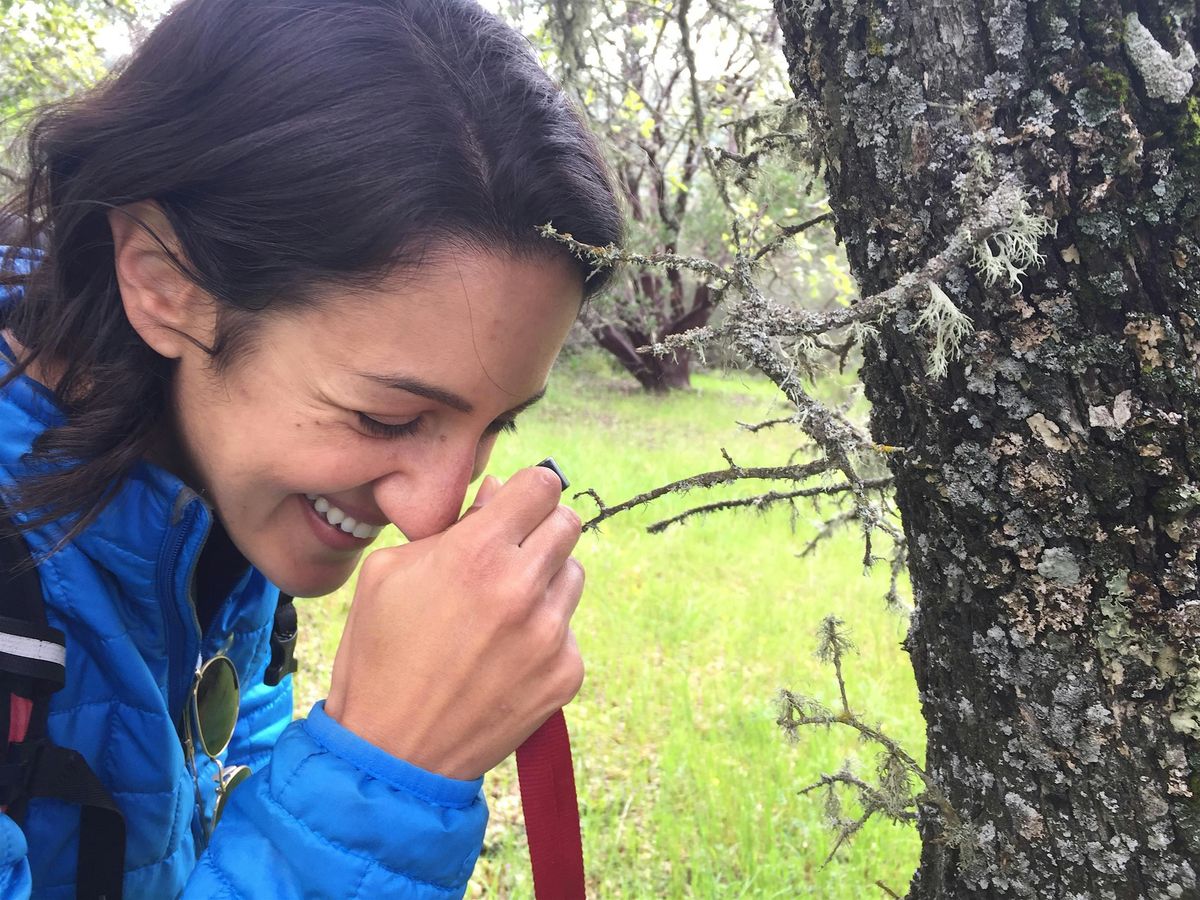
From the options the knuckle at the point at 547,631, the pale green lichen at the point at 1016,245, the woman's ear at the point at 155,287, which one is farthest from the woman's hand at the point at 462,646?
the pale green lichen at the point at 1016,245

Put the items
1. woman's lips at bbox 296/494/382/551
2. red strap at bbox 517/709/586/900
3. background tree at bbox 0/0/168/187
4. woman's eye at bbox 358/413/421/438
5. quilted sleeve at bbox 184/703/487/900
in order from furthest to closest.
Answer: background tree at bbox 0/0/168/187 < woman's lips at bbox 296/494/382/551 < woman's eye at bbox 358/413/421/438 < red strap at bbox 517/709/586/900 < quilted sleeve at bbox 184/703/487/900

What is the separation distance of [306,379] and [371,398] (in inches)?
4.1

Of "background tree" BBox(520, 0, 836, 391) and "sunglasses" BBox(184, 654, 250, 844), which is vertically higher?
"background tree" BBox(520, 0, 836, 391)

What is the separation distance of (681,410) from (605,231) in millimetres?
10939

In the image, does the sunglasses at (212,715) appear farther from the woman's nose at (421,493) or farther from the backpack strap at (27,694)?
the woman's nose at (421,493)

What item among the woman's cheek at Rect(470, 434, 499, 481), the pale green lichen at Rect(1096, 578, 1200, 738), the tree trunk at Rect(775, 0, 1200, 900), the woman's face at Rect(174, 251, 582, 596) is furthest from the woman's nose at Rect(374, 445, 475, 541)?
the pale green lichen at Rect(1096, 578, 1200, 738)

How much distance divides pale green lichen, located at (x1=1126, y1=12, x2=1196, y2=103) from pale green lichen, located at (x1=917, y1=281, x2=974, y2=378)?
281 mm

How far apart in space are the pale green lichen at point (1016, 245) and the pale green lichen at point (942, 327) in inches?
2.1

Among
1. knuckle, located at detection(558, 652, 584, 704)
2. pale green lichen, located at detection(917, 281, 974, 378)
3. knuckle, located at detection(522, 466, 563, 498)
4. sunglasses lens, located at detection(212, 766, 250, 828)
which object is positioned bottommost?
sunglasses lens, located at detection(212, 766, 250, 828)

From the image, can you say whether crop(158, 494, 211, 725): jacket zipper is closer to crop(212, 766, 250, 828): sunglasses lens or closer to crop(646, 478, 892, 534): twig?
crop(212, 766, 250, 828): sunglasses lens

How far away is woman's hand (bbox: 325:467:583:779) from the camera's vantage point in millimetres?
996

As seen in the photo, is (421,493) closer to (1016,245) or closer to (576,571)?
(576,571)

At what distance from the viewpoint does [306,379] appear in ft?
3.73

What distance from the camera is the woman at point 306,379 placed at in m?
1.01
